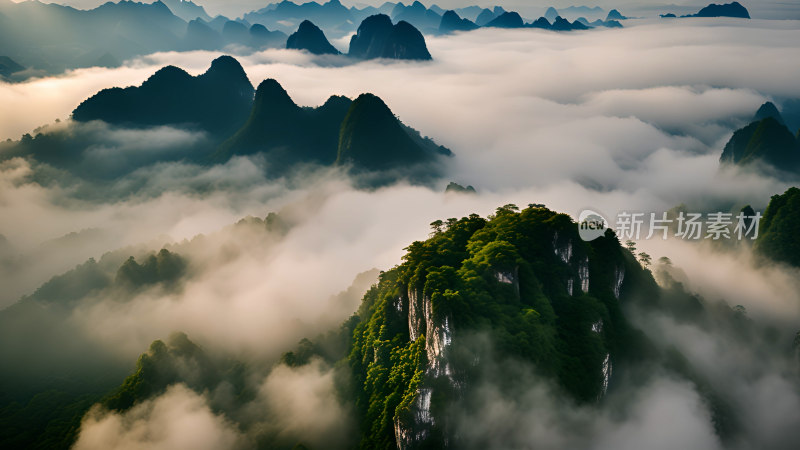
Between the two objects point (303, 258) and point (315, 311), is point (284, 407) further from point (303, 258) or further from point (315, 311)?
point (303, 258)

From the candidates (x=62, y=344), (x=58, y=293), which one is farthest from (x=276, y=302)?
(x=58, y=293)

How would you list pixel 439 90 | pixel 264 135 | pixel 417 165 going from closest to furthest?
pixel 417 165
pixel 264 135
pixel 439 90

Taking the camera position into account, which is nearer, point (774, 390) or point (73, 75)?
point (774, 390)

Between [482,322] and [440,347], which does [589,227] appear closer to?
[482,322]

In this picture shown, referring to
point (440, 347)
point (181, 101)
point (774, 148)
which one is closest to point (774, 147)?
point (774, 148)

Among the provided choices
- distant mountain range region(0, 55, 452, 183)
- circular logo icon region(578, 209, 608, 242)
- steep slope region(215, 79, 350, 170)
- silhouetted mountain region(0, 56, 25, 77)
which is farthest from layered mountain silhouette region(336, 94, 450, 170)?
silhouetted mountain region(0, 56, 25, 77)

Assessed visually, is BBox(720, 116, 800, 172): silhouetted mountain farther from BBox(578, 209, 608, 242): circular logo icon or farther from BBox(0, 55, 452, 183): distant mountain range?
BBox(578, 209, 608, 242): circular logo icon
